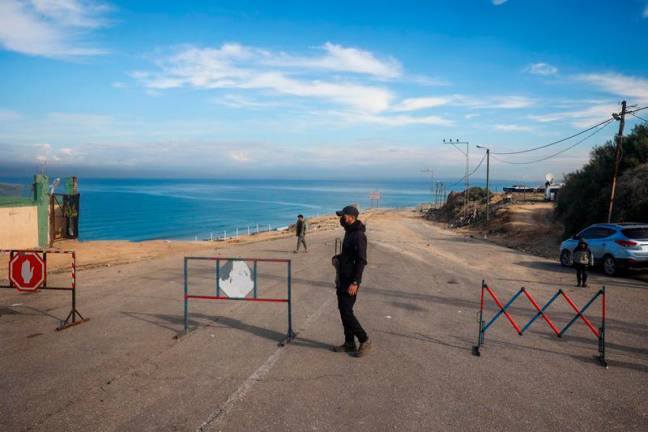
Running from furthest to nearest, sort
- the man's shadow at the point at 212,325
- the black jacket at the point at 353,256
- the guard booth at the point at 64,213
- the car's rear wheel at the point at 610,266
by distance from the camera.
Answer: the guard booth at the point at 64,213
the car's rear wheel at the point at 610,266
the man's shadow at the point at 212,325
the black jacket at the point at 353,256

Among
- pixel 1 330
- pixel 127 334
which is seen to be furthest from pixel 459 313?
pixel 1 330

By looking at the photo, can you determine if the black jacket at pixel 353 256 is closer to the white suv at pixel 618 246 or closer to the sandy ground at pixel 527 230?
the white suv at pixel 618 246

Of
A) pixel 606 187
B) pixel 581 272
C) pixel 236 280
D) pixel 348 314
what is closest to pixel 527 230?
pixel 606 187

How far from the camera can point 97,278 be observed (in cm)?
1360

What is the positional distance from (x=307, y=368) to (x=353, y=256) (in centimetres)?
158

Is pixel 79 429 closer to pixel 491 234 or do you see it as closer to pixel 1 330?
pixel 1 330

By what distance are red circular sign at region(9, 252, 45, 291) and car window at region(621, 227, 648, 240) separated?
1552 centimetres

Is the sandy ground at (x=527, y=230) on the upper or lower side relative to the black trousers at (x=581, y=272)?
lower

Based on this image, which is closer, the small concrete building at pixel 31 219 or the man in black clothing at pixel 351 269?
the man in black clothing at pixel 351 269

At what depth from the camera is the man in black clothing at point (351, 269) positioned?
625 cm

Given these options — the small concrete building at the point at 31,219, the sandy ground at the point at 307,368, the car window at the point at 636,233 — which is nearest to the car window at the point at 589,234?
the car window at the point at 636,233

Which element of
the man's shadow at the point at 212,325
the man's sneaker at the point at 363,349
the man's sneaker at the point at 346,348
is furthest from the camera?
the man's shadow at the point at 212,325

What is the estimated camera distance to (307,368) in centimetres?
608

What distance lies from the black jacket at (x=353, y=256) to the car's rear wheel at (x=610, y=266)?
11.8m
